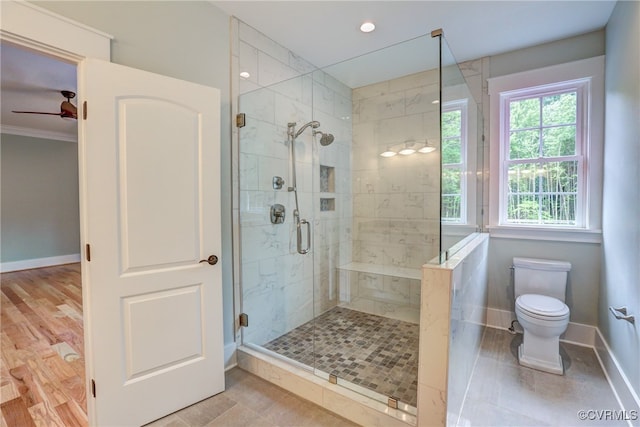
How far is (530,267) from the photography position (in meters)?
2.61

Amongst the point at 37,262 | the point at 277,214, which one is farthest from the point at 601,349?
the point at 37,262

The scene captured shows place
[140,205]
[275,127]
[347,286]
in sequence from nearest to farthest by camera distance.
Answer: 1. [140,205]
2. [275,127]
3. [347,286]

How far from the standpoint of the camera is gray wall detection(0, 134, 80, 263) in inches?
204

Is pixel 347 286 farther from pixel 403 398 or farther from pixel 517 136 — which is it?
pixel 517 136

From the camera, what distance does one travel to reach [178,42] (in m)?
1.90

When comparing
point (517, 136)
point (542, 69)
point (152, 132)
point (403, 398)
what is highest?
point (542, 69)

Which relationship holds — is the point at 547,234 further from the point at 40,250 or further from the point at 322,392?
the point at 40,250

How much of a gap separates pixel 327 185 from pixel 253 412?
6.60ft

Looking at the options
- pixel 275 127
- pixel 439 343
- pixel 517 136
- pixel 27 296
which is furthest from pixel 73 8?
pixel 27 296

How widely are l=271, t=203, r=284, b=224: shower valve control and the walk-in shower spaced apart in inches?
1.5

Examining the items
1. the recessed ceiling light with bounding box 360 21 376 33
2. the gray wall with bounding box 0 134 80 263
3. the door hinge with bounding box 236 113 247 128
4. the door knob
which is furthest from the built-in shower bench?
the gray wall with bounding box 0 134 80 263

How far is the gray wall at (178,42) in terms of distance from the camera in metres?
1.58

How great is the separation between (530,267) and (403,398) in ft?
6.02

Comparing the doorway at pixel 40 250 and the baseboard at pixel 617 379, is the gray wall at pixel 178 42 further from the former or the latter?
the baseboard at pixel 617 379
